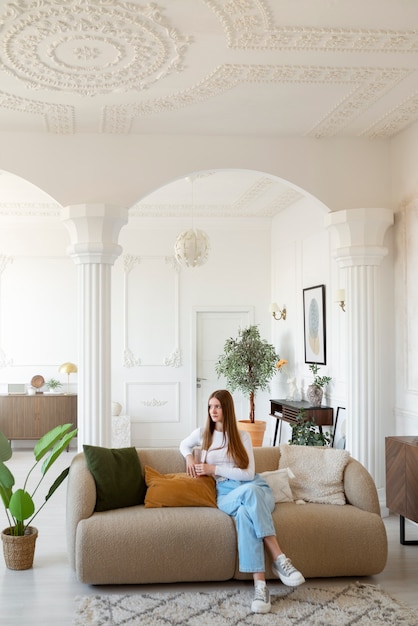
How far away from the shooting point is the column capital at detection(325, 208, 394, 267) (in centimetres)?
591

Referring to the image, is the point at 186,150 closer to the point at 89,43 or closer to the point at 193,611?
the point at 89,43

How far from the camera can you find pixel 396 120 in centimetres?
561

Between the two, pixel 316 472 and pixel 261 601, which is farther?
pixel 316 472

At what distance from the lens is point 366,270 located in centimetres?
598

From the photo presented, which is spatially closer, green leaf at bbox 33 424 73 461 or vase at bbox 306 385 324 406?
green leaf at bbox 33 424 73 461

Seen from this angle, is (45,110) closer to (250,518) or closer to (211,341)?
(250,518)

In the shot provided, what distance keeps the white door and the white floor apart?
16.8ft

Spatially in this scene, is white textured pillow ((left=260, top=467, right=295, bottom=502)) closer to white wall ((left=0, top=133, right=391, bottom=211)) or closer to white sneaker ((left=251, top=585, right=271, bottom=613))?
white sneaker ((left=251, top=585, right=271, bottom=613))

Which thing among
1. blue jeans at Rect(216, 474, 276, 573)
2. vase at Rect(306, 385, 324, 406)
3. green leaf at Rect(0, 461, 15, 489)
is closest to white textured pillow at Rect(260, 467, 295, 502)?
blue jeans at Rect(216, 474, 276, 573)

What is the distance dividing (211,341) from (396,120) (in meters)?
5.34

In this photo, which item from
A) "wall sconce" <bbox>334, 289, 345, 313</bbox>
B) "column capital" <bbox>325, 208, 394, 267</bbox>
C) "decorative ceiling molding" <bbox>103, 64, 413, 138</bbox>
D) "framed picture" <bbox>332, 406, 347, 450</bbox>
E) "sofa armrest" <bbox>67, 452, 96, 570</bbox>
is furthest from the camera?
"framed picture" <bbox>332, 406, 347, 450</bbox>

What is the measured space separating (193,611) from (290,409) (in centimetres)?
452

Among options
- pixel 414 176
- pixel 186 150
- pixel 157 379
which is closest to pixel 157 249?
pixel 157 379

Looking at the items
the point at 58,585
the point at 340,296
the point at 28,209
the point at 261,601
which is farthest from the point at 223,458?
the point at 28,209
